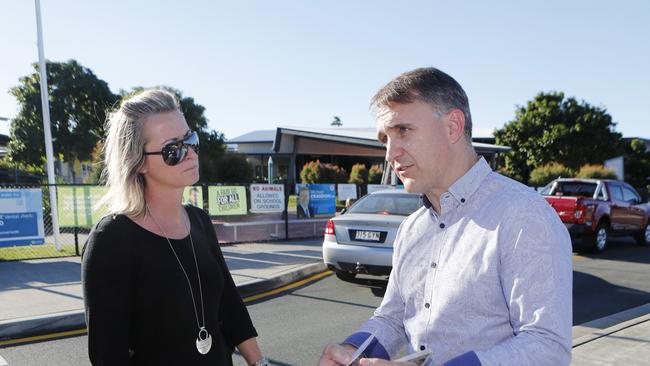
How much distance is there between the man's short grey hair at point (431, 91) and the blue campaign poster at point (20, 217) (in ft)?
34.1

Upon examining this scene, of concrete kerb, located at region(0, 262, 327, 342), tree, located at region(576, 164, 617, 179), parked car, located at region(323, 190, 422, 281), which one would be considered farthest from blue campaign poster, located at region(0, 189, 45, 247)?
tree, located at region(576, 164, 617, 179)

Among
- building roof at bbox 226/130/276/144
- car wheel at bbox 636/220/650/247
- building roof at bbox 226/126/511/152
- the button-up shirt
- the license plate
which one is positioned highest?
building roof at bbox 226/130/276/144

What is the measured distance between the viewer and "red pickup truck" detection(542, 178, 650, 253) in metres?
11.6

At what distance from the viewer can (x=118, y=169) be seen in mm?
2111

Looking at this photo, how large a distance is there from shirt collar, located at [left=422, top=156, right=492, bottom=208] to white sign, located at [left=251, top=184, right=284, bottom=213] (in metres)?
11.9

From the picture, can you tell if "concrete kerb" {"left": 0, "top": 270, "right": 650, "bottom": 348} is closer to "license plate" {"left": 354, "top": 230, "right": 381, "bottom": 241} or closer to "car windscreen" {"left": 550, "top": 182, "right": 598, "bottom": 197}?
"license plate" {"left": 354, "top": 230, "right": 381, "bottom": 241}

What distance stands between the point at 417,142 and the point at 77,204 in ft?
35.9

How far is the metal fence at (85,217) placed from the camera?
9.95 meters

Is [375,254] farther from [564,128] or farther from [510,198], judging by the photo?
[564,128]

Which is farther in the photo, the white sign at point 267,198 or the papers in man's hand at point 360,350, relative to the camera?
the white sign at point 267,198

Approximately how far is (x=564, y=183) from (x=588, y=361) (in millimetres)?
10384

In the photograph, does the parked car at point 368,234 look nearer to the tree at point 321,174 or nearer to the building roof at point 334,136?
the building roof at point 334,136

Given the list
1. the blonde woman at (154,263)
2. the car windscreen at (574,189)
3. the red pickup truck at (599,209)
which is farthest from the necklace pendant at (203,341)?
the car windscreen at (574,189)

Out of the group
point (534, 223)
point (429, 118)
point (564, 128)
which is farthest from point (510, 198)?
point (564, 128)
